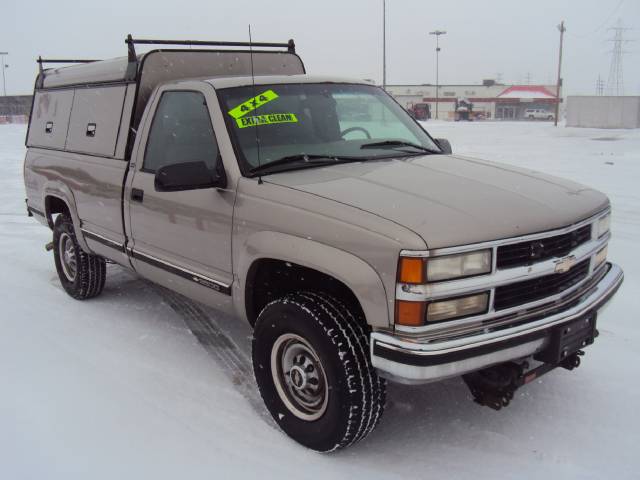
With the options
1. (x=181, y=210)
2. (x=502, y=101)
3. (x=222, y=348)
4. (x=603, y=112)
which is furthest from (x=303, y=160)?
(x=502, y=101)

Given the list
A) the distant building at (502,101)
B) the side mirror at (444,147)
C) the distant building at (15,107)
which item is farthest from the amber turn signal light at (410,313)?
the distant building at (502,101)

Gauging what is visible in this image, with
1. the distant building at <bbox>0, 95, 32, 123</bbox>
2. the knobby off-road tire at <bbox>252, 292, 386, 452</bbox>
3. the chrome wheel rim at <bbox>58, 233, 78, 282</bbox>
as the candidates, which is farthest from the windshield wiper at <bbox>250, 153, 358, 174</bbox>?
the distant building at <bbox>0, 95, 32, 123</bbox>

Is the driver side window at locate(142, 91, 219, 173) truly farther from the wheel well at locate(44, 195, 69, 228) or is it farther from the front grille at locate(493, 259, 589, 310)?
the wheel well at locate(44, 195, 69, 228)

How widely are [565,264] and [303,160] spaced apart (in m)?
1.58

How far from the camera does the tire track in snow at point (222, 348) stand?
377cm

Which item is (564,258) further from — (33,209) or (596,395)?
(33,209)

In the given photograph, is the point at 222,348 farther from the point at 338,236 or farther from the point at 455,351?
the point at 455,351

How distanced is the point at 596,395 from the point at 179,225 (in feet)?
9.08

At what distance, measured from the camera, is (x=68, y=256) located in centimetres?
581

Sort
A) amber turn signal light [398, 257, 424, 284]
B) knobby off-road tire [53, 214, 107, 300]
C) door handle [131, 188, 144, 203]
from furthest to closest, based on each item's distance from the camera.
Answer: knobby off-road tire [53, 214, 107, 300], door handle [131, 188, 144, 203], amber turn signal light [398, 257, 424, 284]

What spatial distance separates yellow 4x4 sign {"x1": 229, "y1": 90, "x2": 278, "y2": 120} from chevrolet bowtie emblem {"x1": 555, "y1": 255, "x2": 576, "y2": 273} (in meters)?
1.98

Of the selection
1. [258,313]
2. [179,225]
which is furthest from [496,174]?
[179,225]

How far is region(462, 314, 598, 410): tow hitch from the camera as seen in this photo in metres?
2.91

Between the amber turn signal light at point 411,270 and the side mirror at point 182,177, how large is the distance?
134 centimetres
